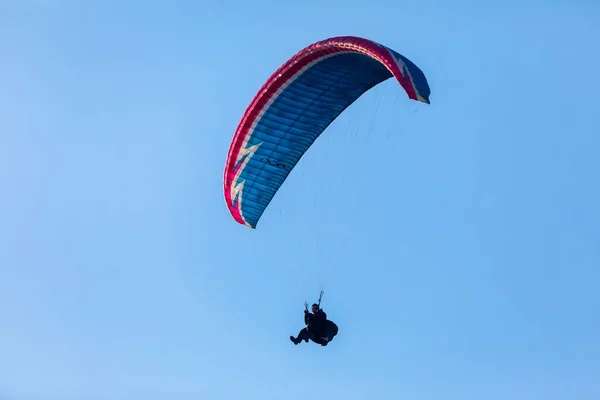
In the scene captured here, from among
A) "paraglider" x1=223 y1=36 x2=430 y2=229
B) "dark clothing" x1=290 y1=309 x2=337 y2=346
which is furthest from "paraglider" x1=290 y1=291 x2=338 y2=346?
"paraglider" x1=223 y1=36 x2=430 y2=229

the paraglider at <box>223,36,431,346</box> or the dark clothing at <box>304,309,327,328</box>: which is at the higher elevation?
the paraglider at <box>223,36,431,346</box>

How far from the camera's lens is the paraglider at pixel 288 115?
105 feet

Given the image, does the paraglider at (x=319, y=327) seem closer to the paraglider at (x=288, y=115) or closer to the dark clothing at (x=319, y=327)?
the dark clothing at (x=319, y=327)

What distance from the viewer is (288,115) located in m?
33.1

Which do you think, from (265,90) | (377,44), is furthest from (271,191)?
(377,44)

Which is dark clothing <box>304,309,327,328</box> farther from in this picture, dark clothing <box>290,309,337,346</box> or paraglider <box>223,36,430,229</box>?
paraglider <box>223,36,430,229</box>

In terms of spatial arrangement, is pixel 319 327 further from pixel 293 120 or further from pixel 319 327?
Answer: pixel 293 120

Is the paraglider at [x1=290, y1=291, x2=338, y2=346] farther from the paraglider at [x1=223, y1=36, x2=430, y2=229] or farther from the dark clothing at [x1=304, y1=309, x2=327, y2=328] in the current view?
the paraglider at [x1=223, y1=36, x2=430, y2=229]

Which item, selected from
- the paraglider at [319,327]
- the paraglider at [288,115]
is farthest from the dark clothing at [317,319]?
the paraglider at [288,115]

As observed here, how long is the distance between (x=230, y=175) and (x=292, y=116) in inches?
90.5

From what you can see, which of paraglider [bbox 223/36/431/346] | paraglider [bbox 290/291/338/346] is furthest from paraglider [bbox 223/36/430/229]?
paraglider [bbox 290/291/338/346]

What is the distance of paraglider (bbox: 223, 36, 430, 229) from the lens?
31.9m

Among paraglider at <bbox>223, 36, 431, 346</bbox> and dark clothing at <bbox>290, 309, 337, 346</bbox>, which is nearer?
paraglider at <bbox>223, 36, 431, 346</bbox>

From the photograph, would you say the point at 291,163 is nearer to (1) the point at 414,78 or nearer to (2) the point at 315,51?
(2) the point at 315,51
